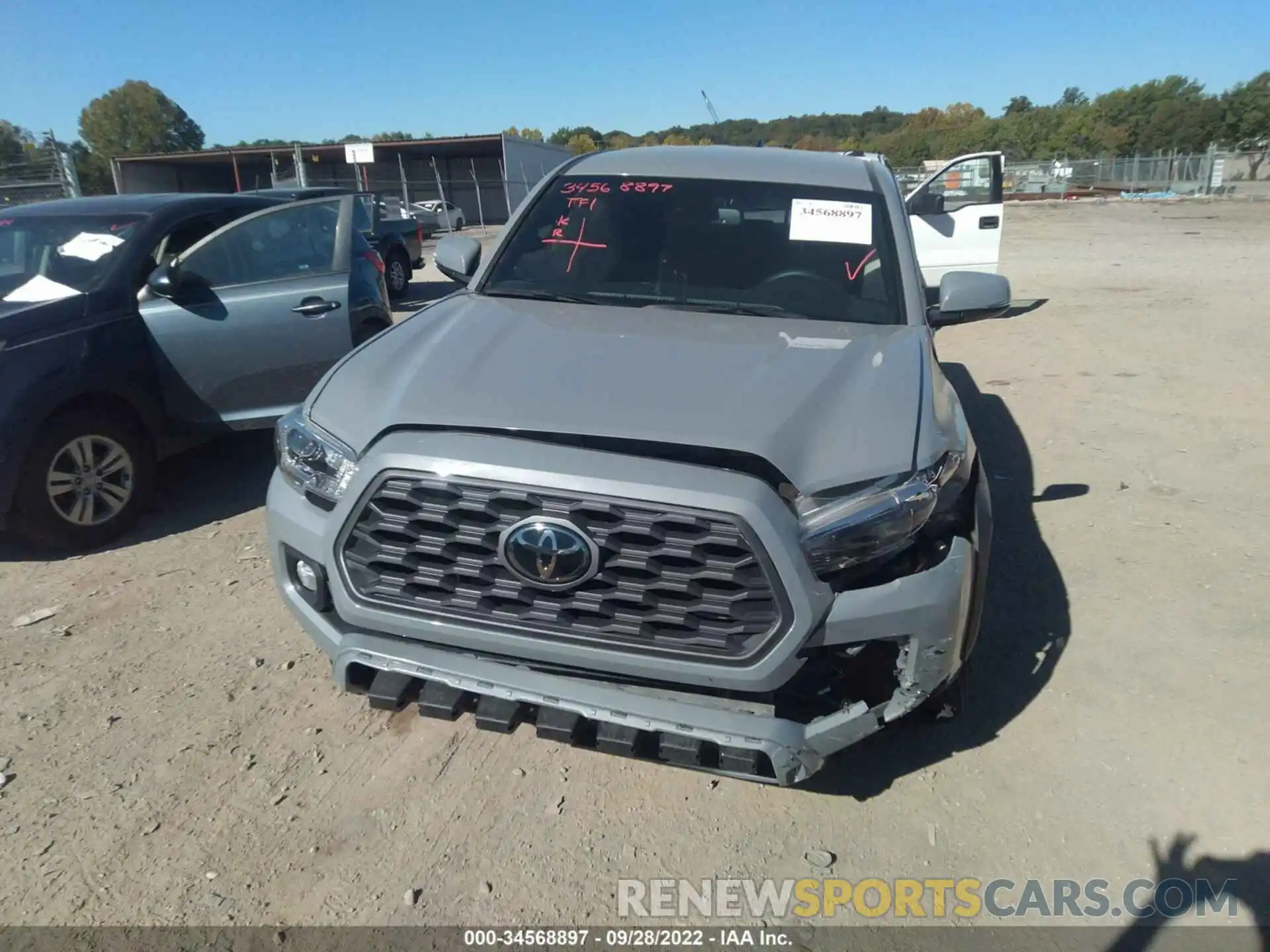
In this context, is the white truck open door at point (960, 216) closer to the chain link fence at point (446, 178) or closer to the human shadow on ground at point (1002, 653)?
the human shadow on ground at point (1002, 653)

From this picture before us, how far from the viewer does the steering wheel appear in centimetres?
354

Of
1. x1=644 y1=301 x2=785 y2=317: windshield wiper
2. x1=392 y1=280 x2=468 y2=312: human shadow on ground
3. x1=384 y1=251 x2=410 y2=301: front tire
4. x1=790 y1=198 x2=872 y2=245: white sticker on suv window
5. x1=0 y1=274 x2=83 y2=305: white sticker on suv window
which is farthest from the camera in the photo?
x1=384 y1=251 x2=410 y2=301: front tire

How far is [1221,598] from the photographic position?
391 centimetres

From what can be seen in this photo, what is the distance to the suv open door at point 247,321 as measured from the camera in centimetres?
475

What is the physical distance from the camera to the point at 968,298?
12.3 ft

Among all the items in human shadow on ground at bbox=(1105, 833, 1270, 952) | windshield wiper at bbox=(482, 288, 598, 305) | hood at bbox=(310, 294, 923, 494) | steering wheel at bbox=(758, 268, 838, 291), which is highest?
steering wheel at bbox=(758, 268, 838, 291)

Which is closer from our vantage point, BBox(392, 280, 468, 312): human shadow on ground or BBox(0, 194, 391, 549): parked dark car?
BBox(0, 194, 391, 549): parked dark car

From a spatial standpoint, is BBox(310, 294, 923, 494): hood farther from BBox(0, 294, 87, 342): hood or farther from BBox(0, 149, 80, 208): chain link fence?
BBox(0, 149, 80, 208): chain link fence

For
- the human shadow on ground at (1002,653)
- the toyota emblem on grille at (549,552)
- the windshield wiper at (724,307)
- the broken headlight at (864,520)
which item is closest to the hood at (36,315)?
the windshield wiper at (724,307)

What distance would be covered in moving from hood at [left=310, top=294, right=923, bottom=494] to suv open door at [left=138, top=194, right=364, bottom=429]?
204 centimetres

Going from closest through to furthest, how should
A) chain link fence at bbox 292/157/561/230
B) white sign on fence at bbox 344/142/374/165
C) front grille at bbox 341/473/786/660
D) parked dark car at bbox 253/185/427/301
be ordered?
front grille at bbox 341/473/786/660, parked dark car at bbox 253/185/427/301, white sign on fence at bbox 344/142/374/165, chain link fence at bbox 292/157/561/230

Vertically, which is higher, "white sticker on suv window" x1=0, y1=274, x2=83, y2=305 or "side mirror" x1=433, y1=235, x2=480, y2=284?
"side mirror" x1=433, y1=235, x2=480, y2=284

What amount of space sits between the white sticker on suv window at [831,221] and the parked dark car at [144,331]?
2.74 meters

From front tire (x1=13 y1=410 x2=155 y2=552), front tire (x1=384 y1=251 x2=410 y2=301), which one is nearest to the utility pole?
front tire (x1=384 y1=251 x2=410 y2=301)
